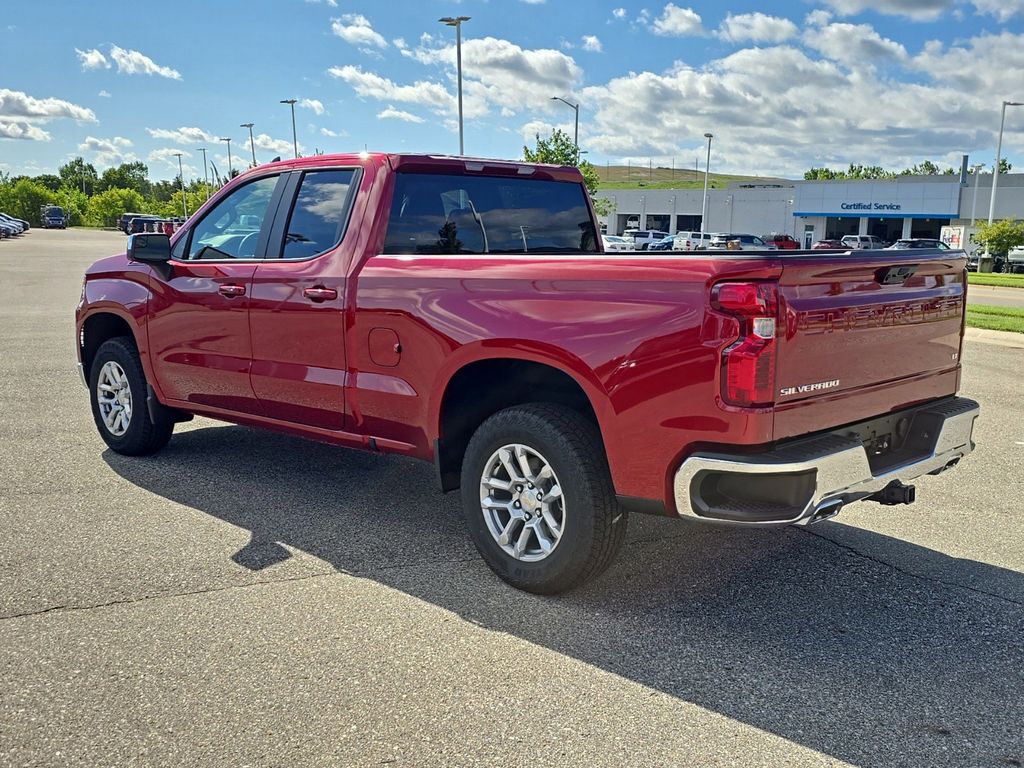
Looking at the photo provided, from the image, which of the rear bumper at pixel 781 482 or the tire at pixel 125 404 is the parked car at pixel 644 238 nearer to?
the tire at pixel 125 404

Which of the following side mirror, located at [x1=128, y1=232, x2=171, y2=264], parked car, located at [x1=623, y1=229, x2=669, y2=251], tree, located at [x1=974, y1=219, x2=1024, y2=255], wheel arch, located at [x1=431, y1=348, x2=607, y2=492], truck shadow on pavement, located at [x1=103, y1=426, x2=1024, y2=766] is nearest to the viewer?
truck shadow on pavement, located at [x1=103, y1=426, x2=1024, y2=766]

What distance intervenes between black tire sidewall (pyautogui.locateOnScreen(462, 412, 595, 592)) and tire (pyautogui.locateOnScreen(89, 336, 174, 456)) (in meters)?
2.95

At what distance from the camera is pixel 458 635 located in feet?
12.3

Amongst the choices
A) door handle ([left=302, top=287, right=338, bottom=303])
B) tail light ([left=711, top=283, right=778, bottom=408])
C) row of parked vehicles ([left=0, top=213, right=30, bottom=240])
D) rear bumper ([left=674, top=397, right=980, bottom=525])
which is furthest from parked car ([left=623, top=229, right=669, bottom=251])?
tail light ([left=711, top=283, right=778, bottom=408])

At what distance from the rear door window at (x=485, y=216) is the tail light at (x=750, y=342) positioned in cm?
208

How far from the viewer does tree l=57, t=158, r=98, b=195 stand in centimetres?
16625

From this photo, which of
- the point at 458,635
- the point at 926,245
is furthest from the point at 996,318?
the point at 458,635

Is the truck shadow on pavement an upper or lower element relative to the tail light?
lower

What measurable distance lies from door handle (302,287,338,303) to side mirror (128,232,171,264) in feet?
4.36

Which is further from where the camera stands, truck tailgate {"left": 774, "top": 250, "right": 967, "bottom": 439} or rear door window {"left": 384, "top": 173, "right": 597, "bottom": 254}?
rear door window {"left": 384, "top": 173, "right": 597, "bottom": 254}

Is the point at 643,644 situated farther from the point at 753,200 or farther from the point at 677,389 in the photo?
the point at 753,200

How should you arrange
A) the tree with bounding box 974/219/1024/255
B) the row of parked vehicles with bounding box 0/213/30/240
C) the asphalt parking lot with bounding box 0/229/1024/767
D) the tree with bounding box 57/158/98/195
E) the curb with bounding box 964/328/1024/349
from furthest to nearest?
1. the tree with bounding box 57/158/98/195
2. the row of parked vehicles with bounding box 0/213/30/240
3. the tree with bounding box 974/219/1024/255
4. the curb with bounding box 964/328/1024/349
5. the asphalt parking lot with bounding box 0/229/1024/767

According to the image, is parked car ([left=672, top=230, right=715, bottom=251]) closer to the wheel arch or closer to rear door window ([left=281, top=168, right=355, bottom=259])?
rear door window ([left=281, top=168, right=355, bottom=259])

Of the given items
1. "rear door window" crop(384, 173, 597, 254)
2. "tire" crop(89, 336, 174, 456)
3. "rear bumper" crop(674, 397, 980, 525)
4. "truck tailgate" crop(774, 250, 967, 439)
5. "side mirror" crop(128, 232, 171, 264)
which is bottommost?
"tire" crop(89, 336, 174, 456)
